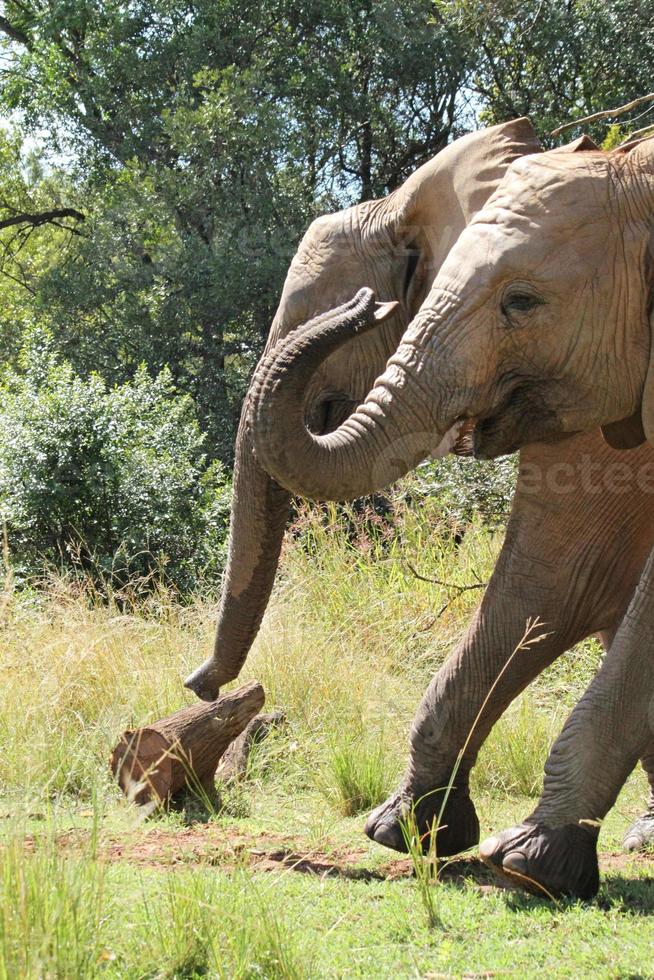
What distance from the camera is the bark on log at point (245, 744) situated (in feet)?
24.2

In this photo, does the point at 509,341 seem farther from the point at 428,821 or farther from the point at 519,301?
the point at 428,821

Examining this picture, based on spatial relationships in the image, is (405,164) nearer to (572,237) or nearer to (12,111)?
(12,111)

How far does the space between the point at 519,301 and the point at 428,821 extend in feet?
6.70

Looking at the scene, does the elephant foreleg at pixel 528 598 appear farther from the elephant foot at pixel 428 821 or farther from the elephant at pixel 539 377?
the elephant at pixel 539 377

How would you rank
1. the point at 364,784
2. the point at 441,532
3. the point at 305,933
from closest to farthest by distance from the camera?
the point at 305,933 → the point at 364,784 → the point at 441,532

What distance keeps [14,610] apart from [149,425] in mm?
3606

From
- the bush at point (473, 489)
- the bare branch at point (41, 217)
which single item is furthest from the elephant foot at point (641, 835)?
the bare branch at point (41, 217)

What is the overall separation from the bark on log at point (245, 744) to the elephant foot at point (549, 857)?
2963 millimetres

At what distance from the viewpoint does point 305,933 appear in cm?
406

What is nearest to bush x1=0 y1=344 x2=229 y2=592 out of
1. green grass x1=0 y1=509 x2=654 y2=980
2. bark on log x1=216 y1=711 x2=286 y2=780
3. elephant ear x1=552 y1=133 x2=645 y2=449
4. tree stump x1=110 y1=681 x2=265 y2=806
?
green grass x1=0 y1=509 x2=654 y2=980

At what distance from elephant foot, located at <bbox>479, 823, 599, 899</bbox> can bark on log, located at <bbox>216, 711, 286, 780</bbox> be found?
2.96m

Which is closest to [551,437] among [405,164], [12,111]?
[405,164]

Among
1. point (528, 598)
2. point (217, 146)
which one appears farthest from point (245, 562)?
point (217, 146)

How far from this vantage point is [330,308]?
233 inches
